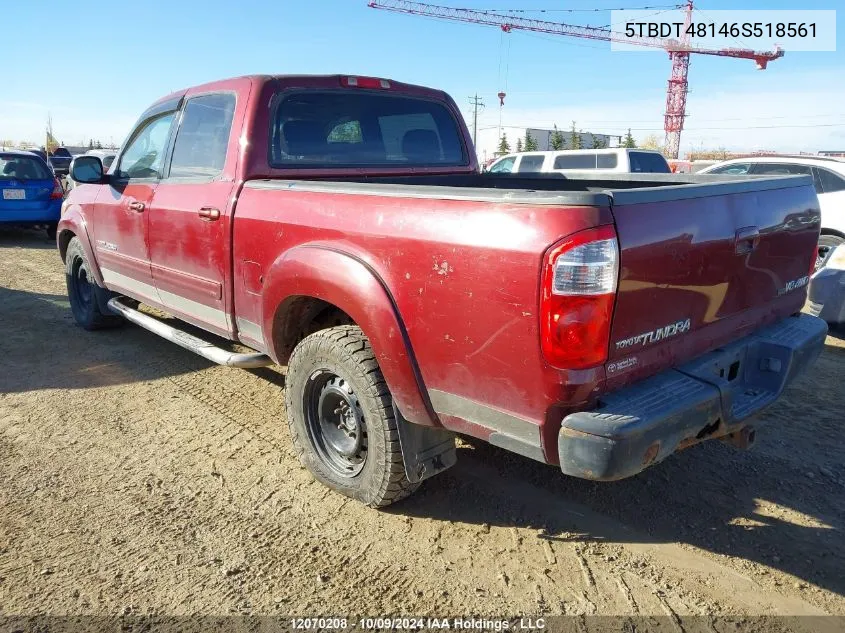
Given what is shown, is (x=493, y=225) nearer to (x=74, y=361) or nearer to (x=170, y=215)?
(x=170, y=215)

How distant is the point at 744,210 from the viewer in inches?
108

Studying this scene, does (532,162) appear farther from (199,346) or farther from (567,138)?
(567,138)

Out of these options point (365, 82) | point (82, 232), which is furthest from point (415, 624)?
point (82, 232)

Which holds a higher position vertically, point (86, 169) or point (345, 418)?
point (86, 169)

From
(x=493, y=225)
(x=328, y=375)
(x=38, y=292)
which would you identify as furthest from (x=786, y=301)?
(x=38, y=292)

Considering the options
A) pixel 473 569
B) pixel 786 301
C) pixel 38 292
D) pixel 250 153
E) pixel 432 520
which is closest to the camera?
pixel 473 569

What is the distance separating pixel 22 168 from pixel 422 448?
11.6 metres

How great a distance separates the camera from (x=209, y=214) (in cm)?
360

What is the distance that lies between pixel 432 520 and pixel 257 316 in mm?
1414

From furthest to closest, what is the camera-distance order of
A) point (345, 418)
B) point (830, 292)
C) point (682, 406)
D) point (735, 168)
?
point (735, 168) < point (830, 292) < point (345, 418) < point (682, 406)

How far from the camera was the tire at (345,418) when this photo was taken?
9.11ft

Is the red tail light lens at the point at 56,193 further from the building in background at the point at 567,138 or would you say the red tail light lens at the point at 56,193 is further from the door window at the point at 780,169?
the building in background at the point at 567,138

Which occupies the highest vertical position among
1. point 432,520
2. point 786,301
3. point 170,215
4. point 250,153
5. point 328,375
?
point 250,153

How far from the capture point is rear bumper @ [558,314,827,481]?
2.14 m
